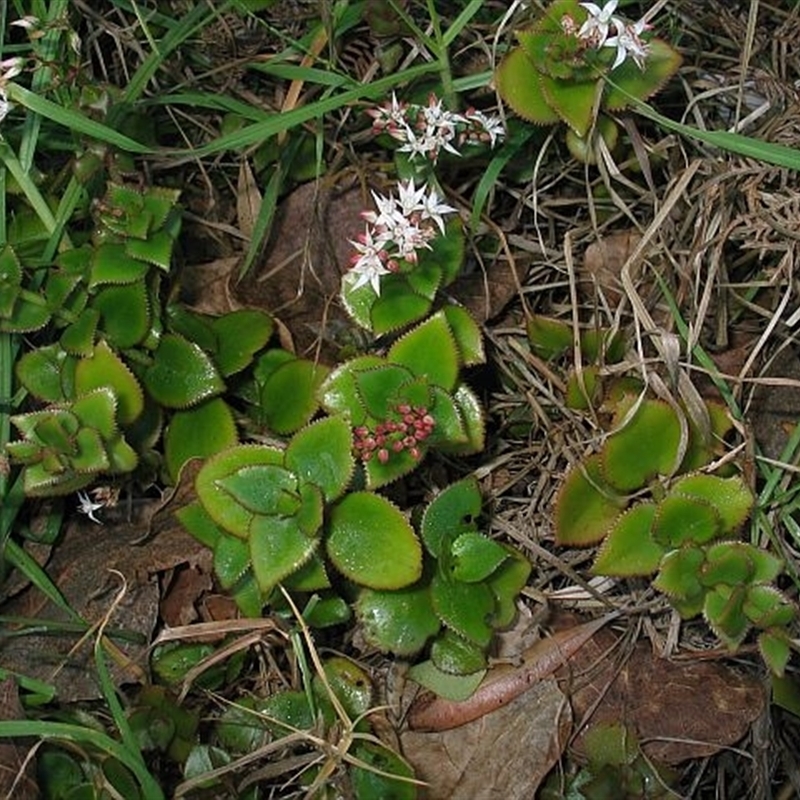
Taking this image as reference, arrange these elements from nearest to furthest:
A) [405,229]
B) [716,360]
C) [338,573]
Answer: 1. [405,229]
2. [338,573]
3. [716,360]

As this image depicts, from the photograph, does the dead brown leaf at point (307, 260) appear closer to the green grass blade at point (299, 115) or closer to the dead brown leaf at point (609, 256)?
the green grass blade at point (299, 115)

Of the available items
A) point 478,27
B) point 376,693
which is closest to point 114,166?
point 478,27

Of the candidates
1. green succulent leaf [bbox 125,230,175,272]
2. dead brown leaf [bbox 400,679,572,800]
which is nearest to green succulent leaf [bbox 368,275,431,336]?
green succulent leaf [bbox 125,230,175,272]

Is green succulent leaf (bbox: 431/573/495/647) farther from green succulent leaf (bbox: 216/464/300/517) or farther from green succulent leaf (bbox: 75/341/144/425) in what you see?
green succulent leaf (bbox: 75/341/144/425)

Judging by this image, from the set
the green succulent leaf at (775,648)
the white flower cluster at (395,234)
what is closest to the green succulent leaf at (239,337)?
the white flower cluster at (395,234)

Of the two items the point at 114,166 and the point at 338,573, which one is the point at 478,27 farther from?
the point at 338,573

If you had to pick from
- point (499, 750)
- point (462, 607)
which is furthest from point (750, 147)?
point (499, 750)
